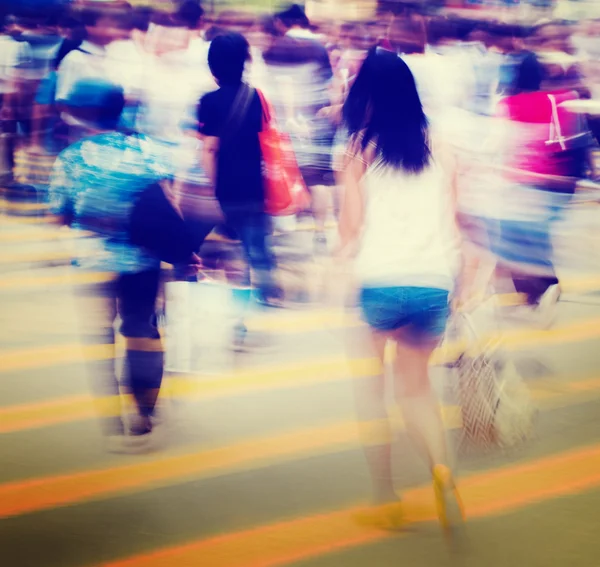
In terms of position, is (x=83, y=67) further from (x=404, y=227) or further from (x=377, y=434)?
(x=377, y=434)

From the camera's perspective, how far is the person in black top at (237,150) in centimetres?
263

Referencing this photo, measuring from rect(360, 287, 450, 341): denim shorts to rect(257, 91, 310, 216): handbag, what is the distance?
15.2 inches

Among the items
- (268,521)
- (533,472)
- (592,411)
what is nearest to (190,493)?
(268,521)

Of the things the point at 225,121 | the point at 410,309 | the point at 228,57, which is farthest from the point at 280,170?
the point at 410,309

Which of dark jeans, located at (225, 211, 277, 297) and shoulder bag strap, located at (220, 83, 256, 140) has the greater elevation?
shoulder bag strap, located at (220, 83, 256, 140)

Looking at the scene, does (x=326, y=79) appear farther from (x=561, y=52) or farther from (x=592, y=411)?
(x=592, y=411)

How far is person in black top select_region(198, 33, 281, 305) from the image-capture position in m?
2.63

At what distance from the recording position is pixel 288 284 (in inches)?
107

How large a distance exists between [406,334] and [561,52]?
105 centimetres

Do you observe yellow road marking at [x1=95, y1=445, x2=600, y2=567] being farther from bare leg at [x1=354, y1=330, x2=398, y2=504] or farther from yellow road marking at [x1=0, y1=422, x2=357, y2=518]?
yellow road marking at [x1=0, y1=422, x2=357, y2=518]

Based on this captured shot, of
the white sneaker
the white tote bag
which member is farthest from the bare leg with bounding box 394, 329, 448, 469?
the white tote bag

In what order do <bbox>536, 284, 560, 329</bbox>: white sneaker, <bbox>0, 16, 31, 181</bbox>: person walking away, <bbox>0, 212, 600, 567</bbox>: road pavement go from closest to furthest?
1. <bbox>0, 212, 600, 567</bbox>: road pavement
2. <bbox>0, 16, 31, 181</bbox>: person walking away
3. <bbox>536, 284, 560, 329</bbox>: white sneaker

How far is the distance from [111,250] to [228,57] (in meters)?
0.69

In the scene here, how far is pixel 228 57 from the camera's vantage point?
2.62 m
